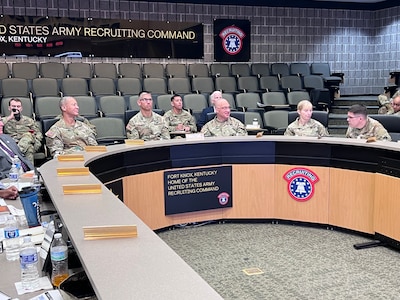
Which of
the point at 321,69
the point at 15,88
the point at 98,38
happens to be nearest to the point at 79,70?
the point at 98,38

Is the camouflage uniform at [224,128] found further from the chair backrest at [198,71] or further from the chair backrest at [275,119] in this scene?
the chair backrest at [198,71]

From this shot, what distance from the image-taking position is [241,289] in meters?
3.18

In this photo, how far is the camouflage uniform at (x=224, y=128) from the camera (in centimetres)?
542

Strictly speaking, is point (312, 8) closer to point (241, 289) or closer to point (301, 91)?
point (301, 91)

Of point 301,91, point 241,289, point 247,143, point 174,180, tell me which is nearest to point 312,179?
point 247,143

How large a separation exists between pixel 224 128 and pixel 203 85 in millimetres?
3859

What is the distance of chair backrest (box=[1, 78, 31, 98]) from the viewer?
7.43 m

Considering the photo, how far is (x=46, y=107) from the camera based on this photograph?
6887 mm

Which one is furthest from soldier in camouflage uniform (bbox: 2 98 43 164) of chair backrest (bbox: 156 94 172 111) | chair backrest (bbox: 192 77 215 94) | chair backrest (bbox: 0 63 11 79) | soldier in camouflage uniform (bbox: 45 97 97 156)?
chair backrest (bbox: 192 77 215 94)

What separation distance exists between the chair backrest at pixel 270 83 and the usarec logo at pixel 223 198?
528 centimetres

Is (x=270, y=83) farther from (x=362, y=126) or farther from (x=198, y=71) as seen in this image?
(x=362, y=126)

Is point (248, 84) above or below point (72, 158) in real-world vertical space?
above

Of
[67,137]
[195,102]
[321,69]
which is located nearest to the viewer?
[67,137]

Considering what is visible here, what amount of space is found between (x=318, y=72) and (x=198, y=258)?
8130 millimetres
